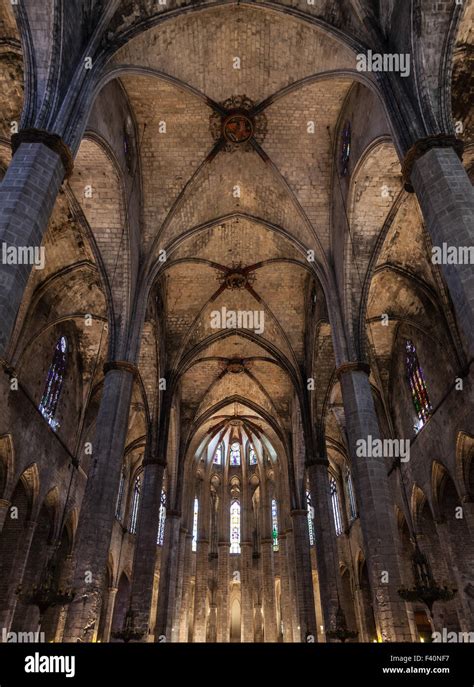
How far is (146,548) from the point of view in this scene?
56.8ft

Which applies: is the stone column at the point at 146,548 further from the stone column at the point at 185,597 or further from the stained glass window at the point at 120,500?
the stone column at the point at 185,597

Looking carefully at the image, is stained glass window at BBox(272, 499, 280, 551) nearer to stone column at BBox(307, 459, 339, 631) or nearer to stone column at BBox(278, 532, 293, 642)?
stone column at BBox(278, 532, 293, 642)

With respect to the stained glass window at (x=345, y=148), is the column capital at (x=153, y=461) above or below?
below

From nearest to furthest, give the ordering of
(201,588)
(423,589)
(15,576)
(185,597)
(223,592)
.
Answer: (423,589) < (15,576) < (185,597) < (201,588) < (223,592)

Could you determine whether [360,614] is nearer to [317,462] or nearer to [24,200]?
[317,462]

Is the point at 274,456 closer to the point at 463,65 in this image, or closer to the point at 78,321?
the point at 78,321

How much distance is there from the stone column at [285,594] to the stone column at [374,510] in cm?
1741

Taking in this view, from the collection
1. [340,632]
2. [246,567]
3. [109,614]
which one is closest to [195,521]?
[246,567]

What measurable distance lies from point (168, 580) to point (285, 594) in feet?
27.5

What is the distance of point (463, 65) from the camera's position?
11.7m

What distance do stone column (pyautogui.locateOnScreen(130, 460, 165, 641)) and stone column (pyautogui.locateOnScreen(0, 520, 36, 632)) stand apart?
351cm

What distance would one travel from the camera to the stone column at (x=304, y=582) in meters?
20.5

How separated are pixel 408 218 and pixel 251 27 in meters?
7.08

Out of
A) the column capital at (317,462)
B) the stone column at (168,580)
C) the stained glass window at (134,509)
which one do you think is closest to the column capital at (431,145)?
the column capital at (317,462)
